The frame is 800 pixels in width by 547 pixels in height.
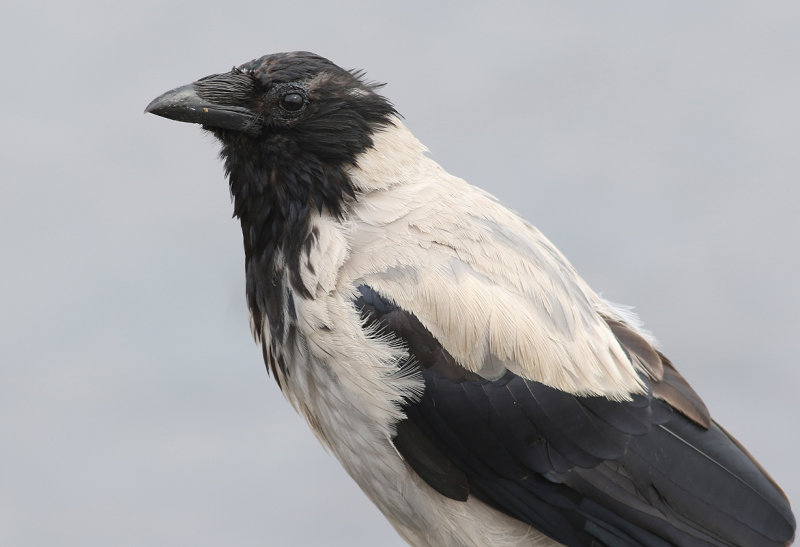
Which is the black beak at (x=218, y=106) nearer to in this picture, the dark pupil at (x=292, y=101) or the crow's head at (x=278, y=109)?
the crow's head at (x=278, y=109)

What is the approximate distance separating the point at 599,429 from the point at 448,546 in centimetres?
66

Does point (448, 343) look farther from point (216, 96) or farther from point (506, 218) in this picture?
point (216, 96)

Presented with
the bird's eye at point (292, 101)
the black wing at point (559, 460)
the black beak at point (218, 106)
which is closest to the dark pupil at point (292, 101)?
the bird's eye at point (292, 101)

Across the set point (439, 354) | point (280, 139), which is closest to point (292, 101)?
point (280, 139)

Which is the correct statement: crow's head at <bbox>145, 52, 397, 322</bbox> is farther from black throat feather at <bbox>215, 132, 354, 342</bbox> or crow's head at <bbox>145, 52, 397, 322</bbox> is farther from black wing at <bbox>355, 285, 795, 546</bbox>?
black wing at <bbox>355, 285, 795, 546</bbox>

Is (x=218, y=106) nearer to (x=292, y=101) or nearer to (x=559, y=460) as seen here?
(x=292, y=101)

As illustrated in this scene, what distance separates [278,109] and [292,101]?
0.06m

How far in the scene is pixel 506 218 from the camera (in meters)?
3.88

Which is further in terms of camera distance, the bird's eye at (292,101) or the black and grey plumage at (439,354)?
the bird's eye at (292,101)

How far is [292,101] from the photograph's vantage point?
12.3 feet

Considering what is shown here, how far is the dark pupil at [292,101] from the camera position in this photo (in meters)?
3.75

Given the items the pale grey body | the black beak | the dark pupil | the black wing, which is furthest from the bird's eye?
the black wing

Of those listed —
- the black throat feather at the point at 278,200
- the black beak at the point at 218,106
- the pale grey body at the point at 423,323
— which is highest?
the black beak at the point at 218,106

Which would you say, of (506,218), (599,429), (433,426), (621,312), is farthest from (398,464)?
(621,312)
